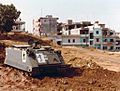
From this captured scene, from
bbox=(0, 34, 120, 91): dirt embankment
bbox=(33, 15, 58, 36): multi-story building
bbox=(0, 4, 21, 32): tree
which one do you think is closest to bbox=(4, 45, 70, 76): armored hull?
bbox=(0, 34, 120, 91): dirt embankment

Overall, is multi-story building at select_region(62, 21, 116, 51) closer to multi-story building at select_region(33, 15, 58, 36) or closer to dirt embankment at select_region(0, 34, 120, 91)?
multi-story building at select_region(33, 15, 58, 36)

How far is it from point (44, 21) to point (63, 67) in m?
65.6

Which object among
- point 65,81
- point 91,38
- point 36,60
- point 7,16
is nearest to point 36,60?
point 36,60

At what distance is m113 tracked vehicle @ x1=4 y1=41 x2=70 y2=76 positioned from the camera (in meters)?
25.0

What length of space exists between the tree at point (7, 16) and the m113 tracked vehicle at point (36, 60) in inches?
1266

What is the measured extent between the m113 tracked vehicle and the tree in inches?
1266

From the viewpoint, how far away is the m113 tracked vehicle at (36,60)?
25.0 m

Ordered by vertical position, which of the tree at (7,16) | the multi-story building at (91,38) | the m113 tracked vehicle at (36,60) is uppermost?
the tree at (7,16)

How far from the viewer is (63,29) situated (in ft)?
297

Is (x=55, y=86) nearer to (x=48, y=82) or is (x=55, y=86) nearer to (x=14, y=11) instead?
(x=48, y=82)

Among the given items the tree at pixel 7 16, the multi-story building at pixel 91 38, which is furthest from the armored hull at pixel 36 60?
the multi-story building at pixel 91 38

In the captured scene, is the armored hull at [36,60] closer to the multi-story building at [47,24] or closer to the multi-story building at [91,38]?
the multi-story building at [91,38]

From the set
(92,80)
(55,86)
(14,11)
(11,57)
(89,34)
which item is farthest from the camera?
(89,34)

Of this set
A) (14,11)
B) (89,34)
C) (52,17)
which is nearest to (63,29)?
(52,17)
